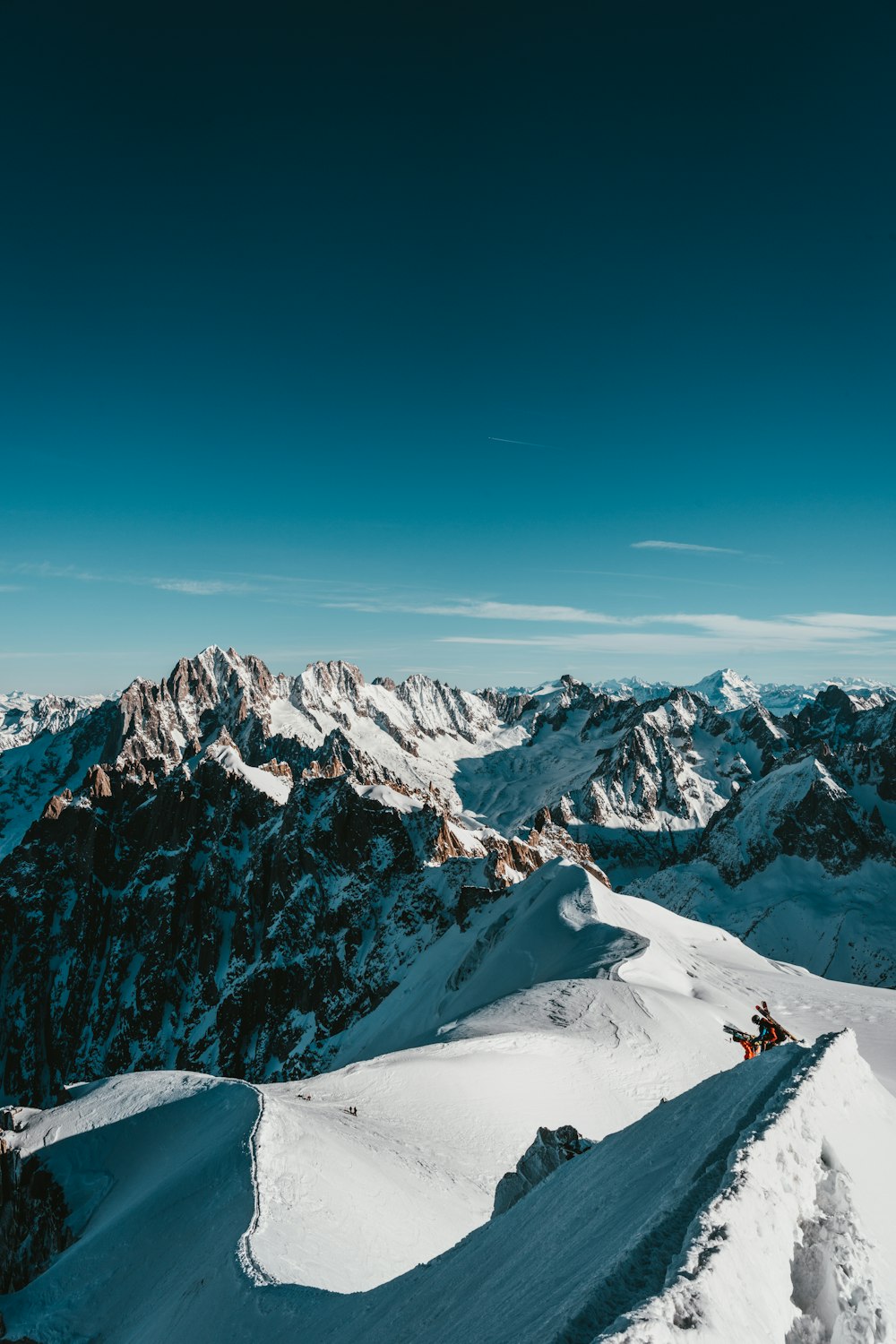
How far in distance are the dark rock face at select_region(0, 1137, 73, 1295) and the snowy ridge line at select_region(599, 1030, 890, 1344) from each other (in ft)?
80.8

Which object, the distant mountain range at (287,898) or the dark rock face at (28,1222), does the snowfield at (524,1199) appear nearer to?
the dark rock face at (28,1222)

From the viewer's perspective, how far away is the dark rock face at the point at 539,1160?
12391 mm

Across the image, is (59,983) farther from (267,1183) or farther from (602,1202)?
(602,1202)

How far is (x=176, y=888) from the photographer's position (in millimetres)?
109688

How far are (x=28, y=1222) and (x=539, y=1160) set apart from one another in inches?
852

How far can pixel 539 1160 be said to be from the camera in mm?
12695

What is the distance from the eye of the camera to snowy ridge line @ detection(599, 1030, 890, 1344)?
4.43m

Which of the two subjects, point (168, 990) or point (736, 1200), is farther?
point (168, 990)

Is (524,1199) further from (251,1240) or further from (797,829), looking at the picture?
(797,829)

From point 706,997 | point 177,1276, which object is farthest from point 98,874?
point 177,1276

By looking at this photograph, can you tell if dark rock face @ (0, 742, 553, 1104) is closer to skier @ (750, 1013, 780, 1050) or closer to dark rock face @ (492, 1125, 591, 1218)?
skier @ (750, 1013, 780, 1050)

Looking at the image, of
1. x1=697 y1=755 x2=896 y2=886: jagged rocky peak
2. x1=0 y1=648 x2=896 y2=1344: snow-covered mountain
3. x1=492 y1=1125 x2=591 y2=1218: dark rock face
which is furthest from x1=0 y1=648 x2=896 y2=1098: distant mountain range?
x1=492 y1=1125 x2=591 y2=1218: dark rock face

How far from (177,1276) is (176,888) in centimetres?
10577

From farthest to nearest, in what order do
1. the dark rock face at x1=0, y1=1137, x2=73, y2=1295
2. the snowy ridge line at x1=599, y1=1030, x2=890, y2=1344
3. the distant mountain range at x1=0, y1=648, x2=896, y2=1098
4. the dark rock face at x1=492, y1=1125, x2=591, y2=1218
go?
1. the distant mountain range at x1=0, y1=648, x2=896, y2=1098
2. the dark rock face at x1=0, y1=1137, x2=73, y2=1295
3. the dark rock face at x1=492, y1=1125, x2=591, y2=1218
4. the snowy ridge line at x1=599, y1=1030, x2=890, y2=1344
